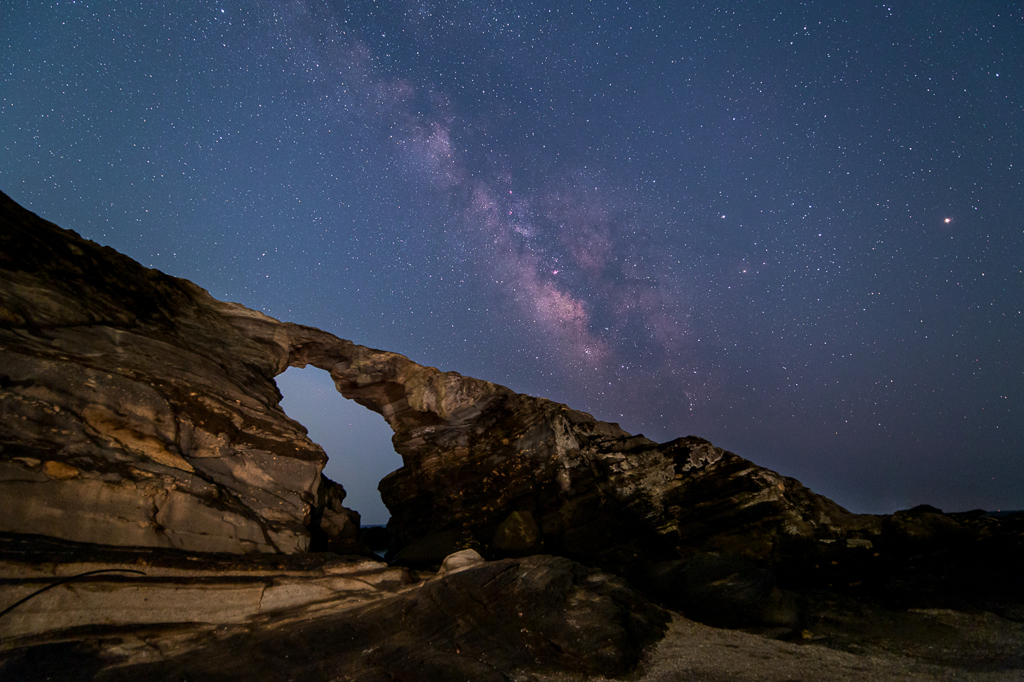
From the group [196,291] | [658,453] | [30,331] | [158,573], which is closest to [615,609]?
[658,453]

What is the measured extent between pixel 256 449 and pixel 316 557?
3.94 meters

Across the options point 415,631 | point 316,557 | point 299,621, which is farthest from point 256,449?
point 415,631

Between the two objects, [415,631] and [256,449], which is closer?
[415,631]

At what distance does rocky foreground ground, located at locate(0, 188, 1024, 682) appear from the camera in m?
6.36

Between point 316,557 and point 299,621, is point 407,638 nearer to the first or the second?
point 299,621

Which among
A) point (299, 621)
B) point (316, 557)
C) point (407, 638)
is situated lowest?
point (299, 621)

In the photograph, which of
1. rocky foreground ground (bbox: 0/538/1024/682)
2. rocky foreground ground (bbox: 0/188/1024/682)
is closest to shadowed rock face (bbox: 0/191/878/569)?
rocky foreground ground (bbox: 0/188/1024/682)

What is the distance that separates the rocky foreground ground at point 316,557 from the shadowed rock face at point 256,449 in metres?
0.06

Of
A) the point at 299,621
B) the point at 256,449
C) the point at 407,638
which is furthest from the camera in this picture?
the point at 256,449

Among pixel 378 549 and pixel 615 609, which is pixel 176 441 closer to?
pixel 615 609

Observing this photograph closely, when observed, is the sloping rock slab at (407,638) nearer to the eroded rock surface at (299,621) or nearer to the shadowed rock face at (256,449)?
the eroded rock surface at (299,621)

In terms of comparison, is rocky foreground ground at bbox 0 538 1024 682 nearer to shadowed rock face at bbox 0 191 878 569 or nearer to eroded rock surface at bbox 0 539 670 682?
eroded rock surface at bbox 0 539 670 682

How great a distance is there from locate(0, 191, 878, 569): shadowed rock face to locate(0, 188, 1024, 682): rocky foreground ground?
0.06 m

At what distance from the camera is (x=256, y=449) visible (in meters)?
11.4
